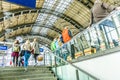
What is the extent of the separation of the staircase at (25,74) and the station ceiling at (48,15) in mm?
10938

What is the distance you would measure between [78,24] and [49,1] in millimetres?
5678

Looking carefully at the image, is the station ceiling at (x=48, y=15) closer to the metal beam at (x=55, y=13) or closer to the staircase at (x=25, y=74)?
the metal beam at (x=55, y=13)

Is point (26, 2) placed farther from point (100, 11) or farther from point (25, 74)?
point (25, 74)

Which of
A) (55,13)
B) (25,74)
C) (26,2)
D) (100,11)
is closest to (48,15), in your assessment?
(55,13)

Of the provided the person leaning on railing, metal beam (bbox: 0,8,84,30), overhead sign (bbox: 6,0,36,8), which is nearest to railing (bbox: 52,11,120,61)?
the person leaning on railing

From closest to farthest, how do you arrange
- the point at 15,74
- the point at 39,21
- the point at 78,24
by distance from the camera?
1. the point at 15,74
2. the point at 78,24
3. the point at 39,21

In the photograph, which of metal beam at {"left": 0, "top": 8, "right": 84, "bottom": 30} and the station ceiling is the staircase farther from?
metal beam at {"left": 0, "top": 8, "right": 84, "bottom": 30}

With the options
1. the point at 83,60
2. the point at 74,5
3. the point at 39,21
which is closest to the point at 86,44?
the point at 83,60

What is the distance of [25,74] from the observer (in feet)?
26.2

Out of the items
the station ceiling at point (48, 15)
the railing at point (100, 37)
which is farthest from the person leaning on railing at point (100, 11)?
the station ceiling at point (48, 15)

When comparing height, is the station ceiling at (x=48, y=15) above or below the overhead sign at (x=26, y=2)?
above

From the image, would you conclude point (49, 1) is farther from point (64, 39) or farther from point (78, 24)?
point (64, 39)

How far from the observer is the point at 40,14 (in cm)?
2747

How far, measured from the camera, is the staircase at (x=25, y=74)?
7.55 m
